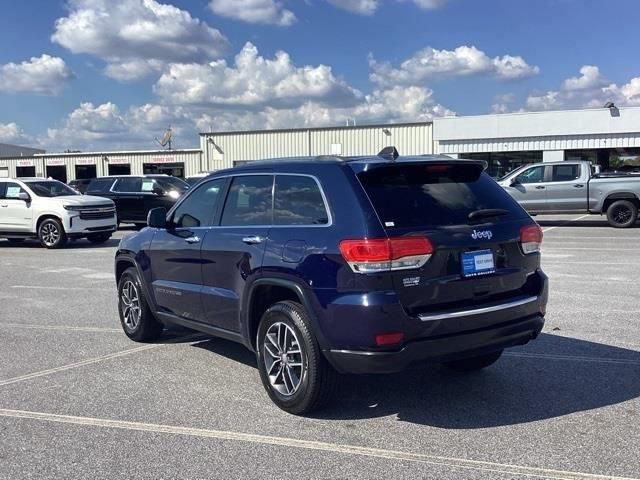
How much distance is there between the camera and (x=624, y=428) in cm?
429

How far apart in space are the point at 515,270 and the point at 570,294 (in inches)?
186

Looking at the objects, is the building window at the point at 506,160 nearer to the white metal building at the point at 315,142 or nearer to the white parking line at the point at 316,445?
the white metal building at the point at 315,142

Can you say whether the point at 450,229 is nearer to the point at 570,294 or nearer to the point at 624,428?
the point at 624,428

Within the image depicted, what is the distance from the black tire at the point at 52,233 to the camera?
54.2 ft

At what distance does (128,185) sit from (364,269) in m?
19.2

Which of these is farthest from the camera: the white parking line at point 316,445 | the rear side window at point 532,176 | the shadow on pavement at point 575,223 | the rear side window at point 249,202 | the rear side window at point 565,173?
the shadow on pavement at point 575,223

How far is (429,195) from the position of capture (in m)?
4.56

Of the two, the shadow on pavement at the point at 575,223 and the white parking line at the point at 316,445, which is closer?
the white parking line at the point at 316,445

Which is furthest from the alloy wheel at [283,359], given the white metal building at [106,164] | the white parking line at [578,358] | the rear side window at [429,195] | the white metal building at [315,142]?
the white metal building at [106,164]

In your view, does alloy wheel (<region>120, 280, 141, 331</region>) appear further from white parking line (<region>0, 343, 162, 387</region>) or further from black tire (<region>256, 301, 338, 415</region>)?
black tire (<region>256, 301, 338, 415</region>)

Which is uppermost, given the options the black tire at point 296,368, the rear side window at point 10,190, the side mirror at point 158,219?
the rear side window at point 10,190

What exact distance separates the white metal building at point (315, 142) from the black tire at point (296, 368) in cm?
3199

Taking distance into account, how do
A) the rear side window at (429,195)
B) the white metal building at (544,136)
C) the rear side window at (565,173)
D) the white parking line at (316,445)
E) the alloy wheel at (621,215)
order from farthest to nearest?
the white metal building at (544,136) < the rear side window at (565,173) < the alloy wheel at (621,215) < the rear side window at (429,195) < the white parking line at (316,445)

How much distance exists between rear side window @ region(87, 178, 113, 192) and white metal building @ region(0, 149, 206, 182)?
22705 mm
